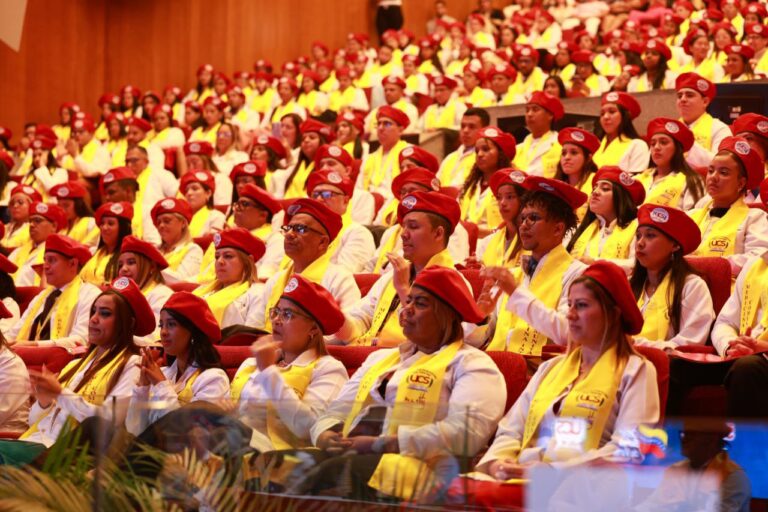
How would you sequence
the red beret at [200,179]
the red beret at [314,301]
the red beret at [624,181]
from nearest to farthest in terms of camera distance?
the red beret at [314,301]
the red beret at [624,181]
the red beret at [200,179]

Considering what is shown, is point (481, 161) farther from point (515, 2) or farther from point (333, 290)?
point (515, 2)

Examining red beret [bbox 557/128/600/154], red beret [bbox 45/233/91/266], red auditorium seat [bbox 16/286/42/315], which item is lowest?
red auditorium seat [bbox 16/286/42/315]

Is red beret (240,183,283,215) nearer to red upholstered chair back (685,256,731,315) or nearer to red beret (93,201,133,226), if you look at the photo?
red beret (93,201,133,226)

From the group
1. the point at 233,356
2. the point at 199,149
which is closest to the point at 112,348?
the point at 233,356

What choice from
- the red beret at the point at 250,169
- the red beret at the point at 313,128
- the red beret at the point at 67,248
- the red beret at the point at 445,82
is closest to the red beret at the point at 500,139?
the red beret at the point at 250,169

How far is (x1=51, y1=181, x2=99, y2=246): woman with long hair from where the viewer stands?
8.80m

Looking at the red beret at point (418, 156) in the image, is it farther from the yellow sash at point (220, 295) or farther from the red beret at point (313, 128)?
the yellow sash at point (220, 295)

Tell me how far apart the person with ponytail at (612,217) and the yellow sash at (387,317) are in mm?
994

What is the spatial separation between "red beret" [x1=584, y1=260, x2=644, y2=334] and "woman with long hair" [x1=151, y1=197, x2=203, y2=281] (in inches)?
164

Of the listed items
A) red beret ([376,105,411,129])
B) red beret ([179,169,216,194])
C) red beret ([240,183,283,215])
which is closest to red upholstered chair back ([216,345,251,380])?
red beret ([240,183,283,215])

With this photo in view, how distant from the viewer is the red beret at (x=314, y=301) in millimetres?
4320

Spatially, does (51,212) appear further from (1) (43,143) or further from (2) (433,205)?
(2) (433,205)

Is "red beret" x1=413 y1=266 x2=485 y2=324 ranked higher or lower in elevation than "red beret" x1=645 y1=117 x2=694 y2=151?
lower

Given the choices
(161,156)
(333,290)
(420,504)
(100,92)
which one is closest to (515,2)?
(100,92)
